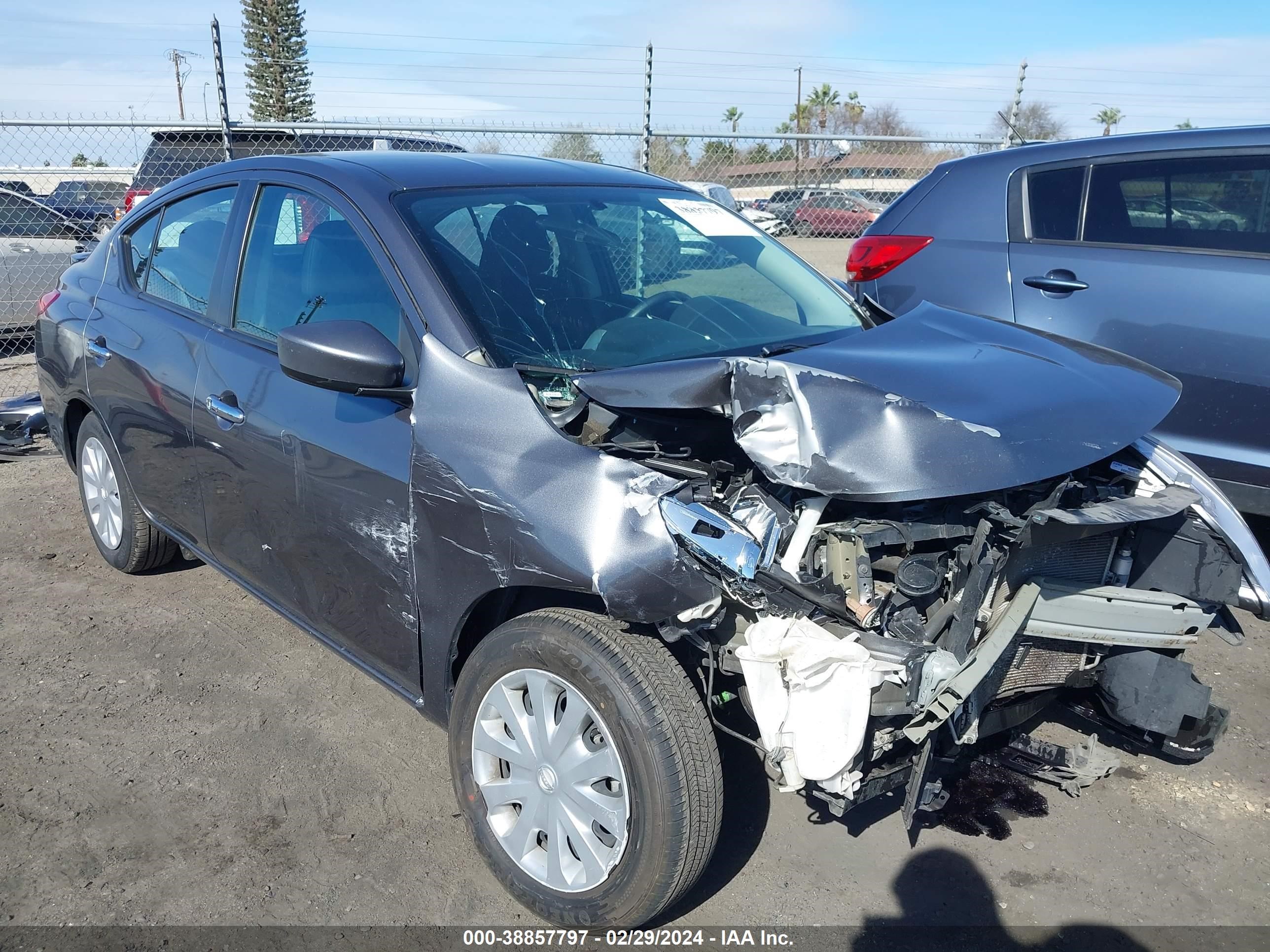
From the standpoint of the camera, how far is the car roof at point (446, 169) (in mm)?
3047

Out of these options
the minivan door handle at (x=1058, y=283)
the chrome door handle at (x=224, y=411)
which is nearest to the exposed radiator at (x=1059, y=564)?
the minivan door handle at (x=1058, y=283)

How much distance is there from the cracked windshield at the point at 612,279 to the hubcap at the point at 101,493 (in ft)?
7.50

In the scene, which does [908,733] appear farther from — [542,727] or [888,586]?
[542,727]

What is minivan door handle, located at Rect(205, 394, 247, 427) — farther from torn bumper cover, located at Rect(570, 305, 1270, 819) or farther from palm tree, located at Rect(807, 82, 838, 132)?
palm tree, located at Rect(807, 82, 838, 132)

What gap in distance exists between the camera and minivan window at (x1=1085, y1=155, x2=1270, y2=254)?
4.07 m

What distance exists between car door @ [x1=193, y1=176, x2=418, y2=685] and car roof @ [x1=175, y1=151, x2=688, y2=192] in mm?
104

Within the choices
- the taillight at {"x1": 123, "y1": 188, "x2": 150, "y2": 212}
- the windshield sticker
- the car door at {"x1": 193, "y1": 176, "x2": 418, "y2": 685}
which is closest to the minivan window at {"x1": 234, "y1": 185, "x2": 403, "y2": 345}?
the car door at {"x1": 193, "y1": 176, "x2": 418, "y2": 685}

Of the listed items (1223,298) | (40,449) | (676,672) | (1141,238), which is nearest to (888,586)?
(676,672)

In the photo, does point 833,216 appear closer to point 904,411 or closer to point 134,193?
point 134,193

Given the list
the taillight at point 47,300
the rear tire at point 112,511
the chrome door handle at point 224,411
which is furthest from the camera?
the taillight at point 47,300

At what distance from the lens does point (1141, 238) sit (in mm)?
4336

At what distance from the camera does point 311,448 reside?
2820mm

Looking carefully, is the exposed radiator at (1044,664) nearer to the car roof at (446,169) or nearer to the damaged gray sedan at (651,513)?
the damaged gray sedan at (651,513)

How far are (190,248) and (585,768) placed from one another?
101 inches
